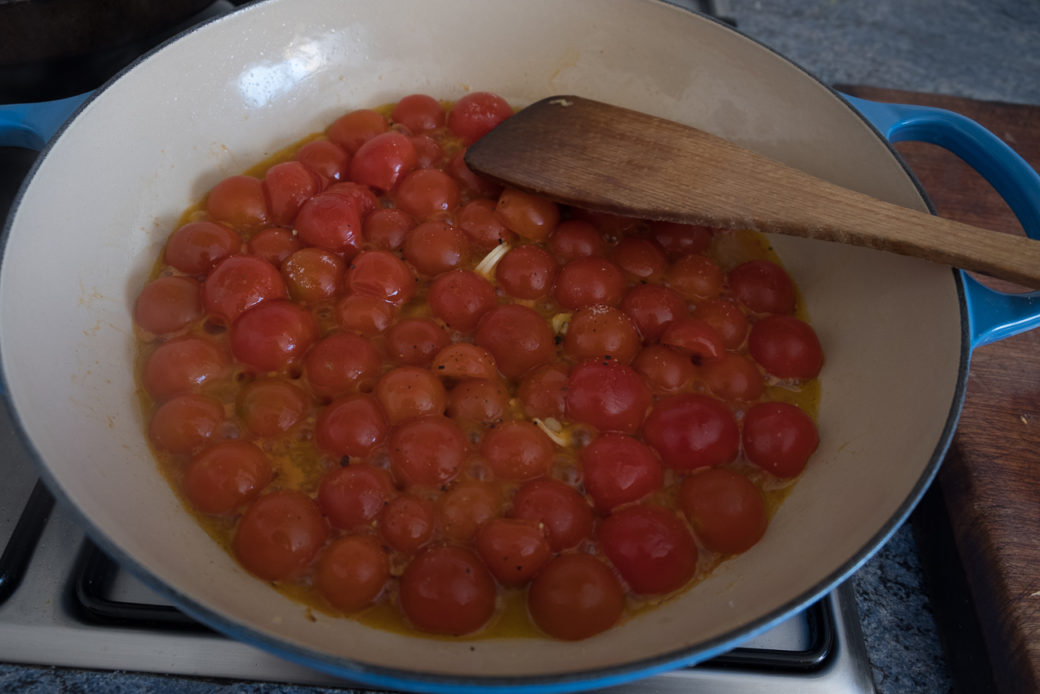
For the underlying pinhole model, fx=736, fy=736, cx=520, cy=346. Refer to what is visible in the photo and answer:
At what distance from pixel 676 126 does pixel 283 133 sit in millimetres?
710

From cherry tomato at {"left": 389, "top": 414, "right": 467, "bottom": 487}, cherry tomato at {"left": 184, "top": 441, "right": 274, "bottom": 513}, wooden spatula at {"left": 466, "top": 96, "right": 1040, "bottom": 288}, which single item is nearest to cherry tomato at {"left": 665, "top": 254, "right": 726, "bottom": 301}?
wooden spatula at {"left": 466, "top": 96, "right": 1040, "bottom": 288}

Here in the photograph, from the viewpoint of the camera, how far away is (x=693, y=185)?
3.56 ft

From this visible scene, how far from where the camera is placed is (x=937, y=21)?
1.89 meters

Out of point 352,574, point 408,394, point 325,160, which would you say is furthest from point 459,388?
point 325,160

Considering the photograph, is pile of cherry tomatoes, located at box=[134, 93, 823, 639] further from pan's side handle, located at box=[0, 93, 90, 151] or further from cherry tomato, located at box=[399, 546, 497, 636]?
pan's side handle, located at box=[0, 93, 90, 151]

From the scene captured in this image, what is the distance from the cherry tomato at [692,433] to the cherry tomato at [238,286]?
1.94ft

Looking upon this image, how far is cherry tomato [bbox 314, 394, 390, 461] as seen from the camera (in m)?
0.96

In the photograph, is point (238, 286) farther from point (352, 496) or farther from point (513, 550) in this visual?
point (513, 550)

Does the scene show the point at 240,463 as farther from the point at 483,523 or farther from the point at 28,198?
the point at 28,198

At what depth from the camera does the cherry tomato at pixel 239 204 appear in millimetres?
1201

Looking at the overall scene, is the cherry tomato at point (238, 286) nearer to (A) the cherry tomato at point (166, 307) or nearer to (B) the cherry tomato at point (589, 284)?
(A) the cherry tomato at point (166, 307)

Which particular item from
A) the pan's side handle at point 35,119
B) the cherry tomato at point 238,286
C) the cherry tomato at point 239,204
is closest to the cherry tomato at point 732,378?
the cherry tomato at point 238,286

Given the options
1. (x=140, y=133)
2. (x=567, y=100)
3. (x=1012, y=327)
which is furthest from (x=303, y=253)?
(x=1012, y=327)

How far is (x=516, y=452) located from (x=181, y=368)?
477 mm
